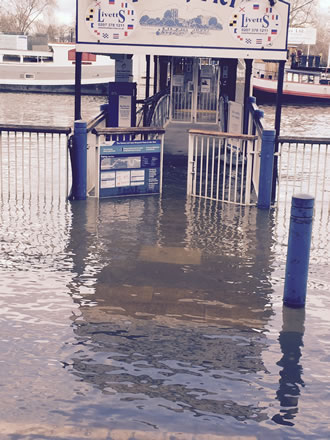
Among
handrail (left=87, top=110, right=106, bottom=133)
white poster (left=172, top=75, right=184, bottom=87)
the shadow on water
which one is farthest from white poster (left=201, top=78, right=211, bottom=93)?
the shadow on water

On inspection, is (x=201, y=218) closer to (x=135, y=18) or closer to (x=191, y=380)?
(x=135, y=18)

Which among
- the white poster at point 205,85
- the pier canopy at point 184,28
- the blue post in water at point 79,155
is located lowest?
the blue post in water at point 79,155

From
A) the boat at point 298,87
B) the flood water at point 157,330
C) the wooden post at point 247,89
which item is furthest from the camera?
the boat at point 298,87

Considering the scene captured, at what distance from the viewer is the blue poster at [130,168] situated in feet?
38.4

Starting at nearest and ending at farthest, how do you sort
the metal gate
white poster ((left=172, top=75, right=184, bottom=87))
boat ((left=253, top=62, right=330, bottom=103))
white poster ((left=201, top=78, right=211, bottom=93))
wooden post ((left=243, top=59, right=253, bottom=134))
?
wooden post ((left=243, top=59, right=253, bottom=134)) → the metal gate → white poster ((left=172, top=75, right=184, bottom=87)) → white poster ((left=201, top=78, right=211, bottom=93)) → boat ((left=253, top=62, right=330, bottom=103))

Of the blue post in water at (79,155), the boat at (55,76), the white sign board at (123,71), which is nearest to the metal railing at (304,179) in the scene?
the blue post in water at (79,155)

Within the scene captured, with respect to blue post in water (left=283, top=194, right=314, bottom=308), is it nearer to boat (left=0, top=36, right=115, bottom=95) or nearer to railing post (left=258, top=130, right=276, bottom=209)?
railing post (left=258, top=130, right=276, bottom=209)

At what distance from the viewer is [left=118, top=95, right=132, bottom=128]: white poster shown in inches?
604

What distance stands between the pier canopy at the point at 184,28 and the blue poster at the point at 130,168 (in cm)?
159

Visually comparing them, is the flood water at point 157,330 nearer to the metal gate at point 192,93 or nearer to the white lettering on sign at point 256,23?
the white lettering on sign at point 256,23

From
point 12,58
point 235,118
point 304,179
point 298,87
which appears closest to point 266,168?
point 235,118

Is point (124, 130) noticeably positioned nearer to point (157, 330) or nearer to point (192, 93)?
point (157, 330)

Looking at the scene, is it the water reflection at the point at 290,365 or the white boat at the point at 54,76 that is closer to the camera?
the water reflection at the point at 290,365

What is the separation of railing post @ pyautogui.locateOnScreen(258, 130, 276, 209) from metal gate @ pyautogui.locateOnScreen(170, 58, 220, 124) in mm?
8208
